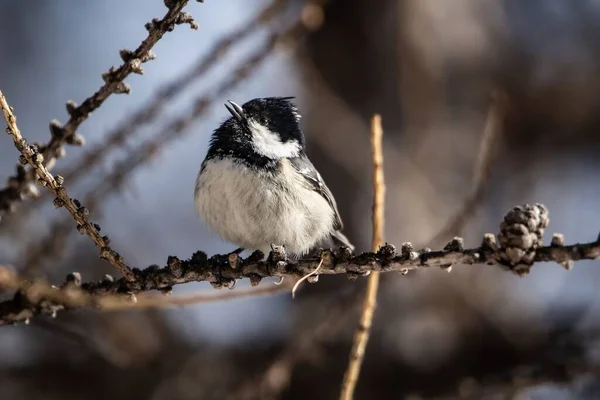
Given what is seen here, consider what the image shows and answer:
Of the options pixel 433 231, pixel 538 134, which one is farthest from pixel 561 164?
pixel 433 231

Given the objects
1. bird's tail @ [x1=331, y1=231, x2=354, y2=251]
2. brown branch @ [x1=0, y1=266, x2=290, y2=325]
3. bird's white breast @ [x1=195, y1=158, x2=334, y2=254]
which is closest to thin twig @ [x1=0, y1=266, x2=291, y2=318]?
brown branch @ [x1=0, y1=266, x2=290, y2=325]

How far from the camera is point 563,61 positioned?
14.4 feet

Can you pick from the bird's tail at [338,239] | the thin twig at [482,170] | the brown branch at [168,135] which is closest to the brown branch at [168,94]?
the brown branch at [168,135]

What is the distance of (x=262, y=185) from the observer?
2475 millimetres

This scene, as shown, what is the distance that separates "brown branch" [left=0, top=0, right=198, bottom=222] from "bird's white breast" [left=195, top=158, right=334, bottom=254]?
0.98 m

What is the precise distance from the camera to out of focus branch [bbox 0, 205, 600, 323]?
43.1 inches

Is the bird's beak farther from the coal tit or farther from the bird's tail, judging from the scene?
the bird's tail

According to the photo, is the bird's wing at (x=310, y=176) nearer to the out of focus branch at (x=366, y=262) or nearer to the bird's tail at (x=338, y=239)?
the bird's tail at (x=338, y=239)

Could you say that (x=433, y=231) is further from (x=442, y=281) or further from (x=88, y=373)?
(x=88, y=373)

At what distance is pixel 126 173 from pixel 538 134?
3.15 m

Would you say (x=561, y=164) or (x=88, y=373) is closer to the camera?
(x=88, y=373)

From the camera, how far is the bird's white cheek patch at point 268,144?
261cm

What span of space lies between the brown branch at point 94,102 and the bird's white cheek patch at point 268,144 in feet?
3.71

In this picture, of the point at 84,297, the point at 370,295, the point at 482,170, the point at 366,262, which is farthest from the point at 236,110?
the point at 84,297
